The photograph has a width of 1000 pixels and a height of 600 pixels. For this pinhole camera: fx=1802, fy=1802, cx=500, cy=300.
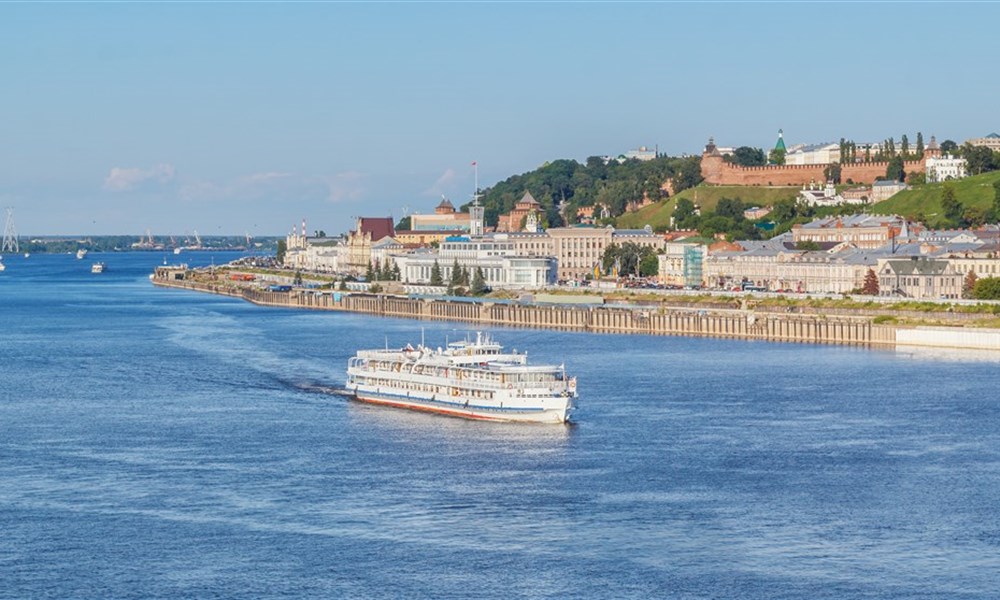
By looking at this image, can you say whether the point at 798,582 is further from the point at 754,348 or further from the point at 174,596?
the point at 754,348

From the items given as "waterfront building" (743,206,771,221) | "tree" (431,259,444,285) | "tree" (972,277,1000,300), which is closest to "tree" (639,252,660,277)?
"tree" (431,259,444,285)

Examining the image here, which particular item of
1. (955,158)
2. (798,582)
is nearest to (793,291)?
(955,158)

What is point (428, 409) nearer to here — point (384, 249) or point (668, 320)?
point (668, 320)

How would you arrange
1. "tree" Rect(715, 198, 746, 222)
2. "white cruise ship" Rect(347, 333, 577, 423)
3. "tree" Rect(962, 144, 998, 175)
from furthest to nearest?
"tree" Rect(715, 198, 746, 222) → "tree" Rect(962, 144, 998, 175) → "white cruise ship" Rect(347, 333, 577, 423)

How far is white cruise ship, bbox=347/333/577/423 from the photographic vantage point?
2019 inches

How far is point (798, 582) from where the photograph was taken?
31781 mm

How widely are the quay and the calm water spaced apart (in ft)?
39.2

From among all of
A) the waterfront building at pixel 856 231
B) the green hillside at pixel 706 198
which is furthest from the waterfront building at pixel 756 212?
the waterfront building at pixel 856 231

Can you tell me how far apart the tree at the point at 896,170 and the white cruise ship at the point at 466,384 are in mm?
99352

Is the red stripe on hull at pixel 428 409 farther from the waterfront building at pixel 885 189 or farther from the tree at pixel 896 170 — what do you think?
the tree at pixel 896 170

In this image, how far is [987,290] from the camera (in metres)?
88.9

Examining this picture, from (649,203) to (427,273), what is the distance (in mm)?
36459

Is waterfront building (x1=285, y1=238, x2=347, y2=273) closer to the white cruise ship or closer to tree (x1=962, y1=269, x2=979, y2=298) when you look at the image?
tree (x1=962, y1=269, x2=979, y2=298)

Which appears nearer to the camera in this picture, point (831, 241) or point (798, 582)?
point (798, 582)
